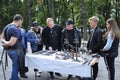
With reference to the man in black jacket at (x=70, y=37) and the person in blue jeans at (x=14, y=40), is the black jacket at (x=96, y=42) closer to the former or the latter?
the man in black jacket at (x=70, y=37)

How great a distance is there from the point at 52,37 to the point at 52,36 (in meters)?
0.03

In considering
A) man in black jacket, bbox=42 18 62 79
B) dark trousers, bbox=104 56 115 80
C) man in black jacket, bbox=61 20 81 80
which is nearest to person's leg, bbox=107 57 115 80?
dark trousers, bbox=104 56 115 80

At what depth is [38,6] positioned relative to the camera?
143ft

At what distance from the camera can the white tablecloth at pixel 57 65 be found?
24.6ft

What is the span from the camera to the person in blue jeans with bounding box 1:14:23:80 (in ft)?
26.7

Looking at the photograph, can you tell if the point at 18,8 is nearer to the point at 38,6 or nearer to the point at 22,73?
the point at 38,6

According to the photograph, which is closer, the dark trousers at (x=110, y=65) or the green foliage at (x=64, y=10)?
the dark trousers at (x=110, y=65)

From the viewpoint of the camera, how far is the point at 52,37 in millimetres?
10094

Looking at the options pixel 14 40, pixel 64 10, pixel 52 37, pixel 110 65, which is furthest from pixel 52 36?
pixel 64 10

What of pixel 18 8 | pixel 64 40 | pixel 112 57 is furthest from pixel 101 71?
pixel 18 8

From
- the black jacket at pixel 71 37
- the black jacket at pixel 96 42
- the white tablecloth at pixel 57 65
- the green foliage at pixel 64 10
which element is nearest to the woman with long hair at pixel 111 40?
the black jacket at pixel 96 42

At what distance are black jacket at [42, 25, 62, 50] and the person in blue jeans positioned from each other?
1.78 metres

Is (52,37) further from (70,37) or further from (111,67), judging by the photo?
(111,67)

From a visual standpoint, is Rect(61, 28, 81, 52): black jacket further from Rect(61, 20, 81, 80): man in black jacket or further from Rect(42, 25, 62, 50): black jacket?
Rect(42, 25, 62, 50): black jacket
